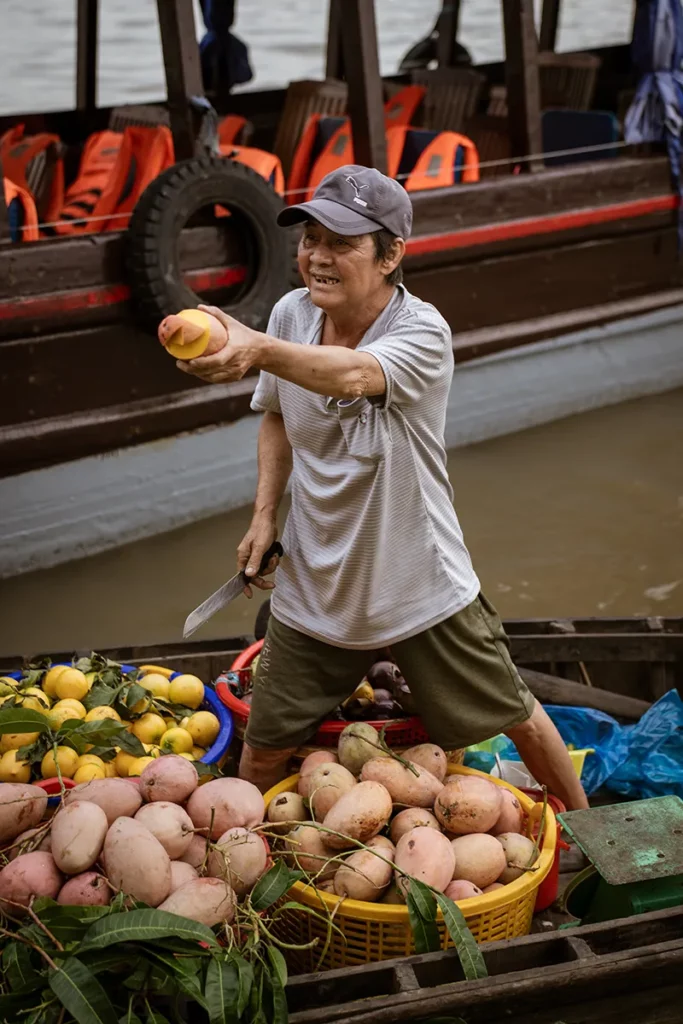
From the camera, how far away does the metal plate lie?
2428mm

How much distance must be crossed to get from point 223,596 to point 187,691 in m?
0.61

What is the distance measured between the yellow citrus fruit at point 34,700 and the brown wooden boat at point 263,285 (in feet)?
7.89

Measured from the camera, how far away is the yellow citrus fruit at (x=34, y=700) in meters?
3.08

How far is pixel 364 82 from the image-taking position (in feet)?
19.4

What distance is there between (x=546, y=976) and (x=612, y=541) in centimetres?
388

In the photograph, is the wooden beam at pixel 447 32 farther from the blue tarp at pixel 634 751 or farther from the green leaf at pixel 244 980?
the green leaf at pixel 244 980

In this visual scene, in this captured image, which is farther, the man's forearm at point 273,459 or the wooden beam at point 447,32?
the wooden beam at point 447,32

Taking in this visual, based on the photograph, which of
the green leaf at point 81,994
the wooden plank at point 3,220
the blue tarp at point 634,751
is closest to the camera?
the green leaf at point 81,994

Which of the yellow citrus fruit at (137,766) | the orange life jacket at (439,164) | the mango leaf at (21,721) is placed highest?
the orange life jacket at (439,164)

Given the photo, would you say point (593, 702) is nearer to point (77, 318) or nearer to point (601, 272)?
point (77, 318)

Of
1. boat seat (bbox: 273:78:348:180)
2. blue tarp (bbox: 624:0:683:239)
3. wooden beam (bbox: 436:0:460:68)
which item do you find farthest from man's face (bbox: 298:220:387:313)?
wooden beam (bbox: 436:0:460:68)

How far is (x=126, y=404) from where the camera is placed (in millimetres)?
5695

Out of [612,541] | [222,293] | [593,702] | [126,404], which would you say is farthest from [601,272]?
[593,702]

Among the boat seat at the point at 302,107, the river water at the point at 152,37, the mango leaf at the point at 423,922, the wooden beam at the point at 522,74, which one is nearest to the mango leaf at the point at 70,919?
the mango leaf at the point at 423,922
